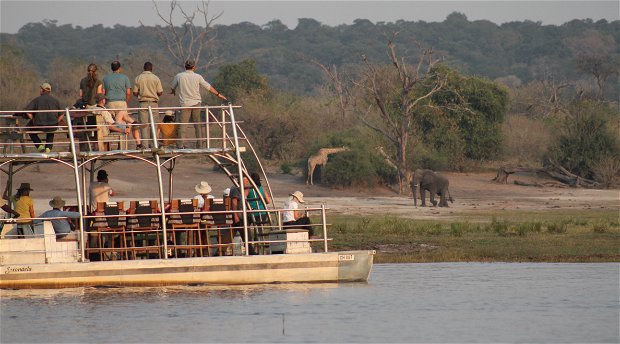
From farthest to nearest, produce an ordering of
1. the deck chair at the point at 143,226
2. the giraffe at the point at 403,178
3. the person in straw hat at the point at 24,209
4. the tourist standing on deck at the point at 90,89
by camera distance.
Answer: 1. the giraffe at the point at 403,178
2. the tourist standing on deck at the point at 90,89
3. the person in straw hat at the point at 24,209
4. the deck chair at the point at 143,226

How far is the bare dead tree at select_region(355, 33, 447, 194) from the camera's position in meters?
43.0

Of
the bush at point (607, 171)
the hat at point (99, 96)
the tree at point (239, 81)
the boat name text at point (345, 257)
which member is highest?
the tree at point (239, 81)

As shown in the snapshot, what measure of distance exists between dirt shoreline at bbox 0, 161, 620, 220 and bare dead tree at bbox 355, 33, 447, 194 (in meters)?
1.92

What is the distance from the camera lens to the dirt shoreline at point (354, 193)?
1449 inches

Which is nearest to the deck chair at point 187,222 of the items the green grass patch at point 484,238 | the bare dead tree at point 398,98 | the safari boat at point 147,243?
the safari boat at point 147,243

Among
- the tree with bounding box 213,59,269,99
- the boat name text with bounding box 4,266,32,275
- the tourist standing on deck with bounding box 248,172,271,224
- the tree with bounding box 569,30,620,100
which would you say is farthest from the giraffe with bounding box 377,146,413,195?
the tree with bounding box 569,30,620,100

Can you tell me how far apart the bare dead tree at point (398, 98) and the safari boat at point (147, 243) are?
21261 mm

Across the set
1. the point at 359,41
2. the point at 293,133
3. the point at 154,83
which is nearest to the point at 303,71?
the point at 359,41

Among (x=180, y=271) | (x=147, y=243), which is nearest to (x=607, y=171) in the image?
(x=147, y=243)

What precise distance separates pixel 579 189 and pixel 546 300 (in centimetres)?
2259

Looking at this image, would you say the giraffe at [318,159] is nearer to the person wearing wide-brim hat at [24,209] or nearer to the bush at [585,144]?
the bush at [585,144]

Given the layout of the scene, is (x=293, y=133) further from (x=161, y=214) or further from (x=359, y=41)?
(x=359, y=41)

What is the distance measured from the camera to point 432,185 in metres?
38.6

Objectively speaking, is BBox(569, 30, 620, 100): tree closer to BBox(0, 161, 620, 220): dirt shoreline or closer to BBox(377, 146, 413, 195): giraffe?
BBox(377, 146, 413, 195): giraffe
